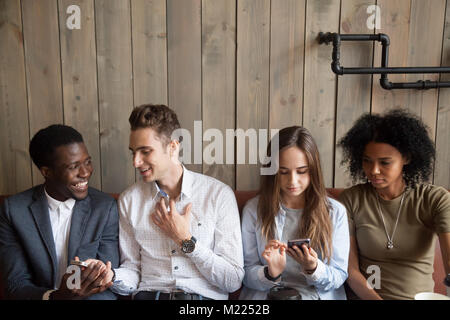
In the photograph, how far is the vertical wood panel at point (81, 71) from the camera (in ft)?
3.29

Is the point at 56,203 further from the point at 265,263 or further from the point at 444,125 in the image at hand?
the point at 444,125

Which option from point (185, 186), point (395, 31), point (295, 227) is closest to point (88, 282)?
point (185, 186)

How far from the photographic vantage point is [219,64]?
3.38 feet

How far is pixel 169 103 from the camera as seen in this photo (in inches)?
40.7

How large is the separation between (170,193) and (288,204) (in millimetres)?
340

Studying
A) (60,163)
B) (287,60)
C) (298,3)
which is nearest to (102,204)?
(60,163)

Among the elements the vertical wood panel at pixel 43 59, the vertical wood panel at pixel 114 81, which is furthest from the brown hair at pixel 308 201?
the vertical wood panel at pixel 43 59

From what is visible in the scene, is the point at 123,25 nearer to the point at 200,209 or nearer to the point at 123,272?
the point at 200,209

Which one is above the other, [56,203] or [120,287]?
[56,203]

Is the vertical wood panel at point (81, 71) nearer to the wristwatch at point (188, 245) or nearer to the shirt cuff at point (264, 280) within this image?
the wristwatch at point (188, 245)

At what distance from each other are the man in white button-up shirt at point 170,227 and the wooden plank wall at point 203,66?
0.13 m

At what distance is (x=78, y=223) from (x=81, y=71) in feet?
1.44

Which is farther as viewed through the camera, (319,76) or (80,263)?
(319,76)

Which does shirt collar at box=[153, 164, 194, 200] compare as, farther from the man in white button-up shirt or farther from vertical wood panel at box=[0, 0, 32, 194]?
vertical wood panel at box=[0, 0, 32, 194]
